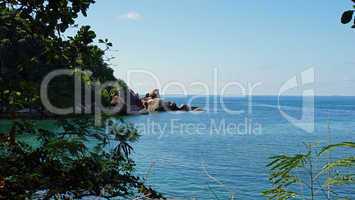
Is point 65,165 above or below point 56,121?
below

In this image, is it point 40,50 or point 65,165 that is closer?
point 65,165

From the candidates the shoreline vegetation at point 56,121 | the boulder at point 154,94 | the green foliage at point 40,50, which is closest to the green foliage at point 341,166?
the shoreline vegetation at point 56,121

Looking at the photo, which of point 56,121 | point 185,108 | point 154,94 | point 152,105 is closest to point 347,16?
point 56,121

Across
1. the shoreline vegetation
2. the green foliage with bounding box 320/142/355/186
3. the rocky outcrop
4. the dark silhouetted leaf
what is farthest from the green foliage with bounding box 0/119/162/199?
the rocky outcrop

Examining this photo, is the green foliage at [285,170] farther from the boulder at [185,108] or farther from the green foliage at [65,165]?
the boulder at [185,108]

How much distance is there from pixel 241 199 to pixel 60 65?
1292 cm

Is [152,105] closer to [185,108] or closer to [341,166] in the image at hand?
[185,108]

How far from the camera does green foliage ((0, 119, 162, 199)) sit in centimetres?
291

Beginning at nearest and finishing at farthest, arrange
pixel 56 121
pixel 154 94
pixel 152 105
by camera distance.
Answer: pixel 56 121 → pixel 152 105 → pixel 154 94

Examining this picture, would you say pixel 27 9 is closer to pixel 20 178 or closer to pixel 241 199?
pixel 20 178

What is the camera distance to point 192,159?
2700cm

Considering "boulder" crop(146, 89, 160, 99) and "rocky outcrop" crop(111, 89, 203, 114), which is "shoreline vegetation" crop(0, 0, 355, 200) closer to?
"rocky outcrop" crop(111, 89, 203, 114)

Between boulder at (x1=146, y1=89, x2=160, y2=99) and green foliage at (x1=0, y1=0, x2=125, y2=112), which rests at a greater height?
boulder at (x1=146, y1=89, x2=160, y2=99)

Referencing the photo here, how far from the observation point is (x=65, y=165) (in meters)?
3.13
